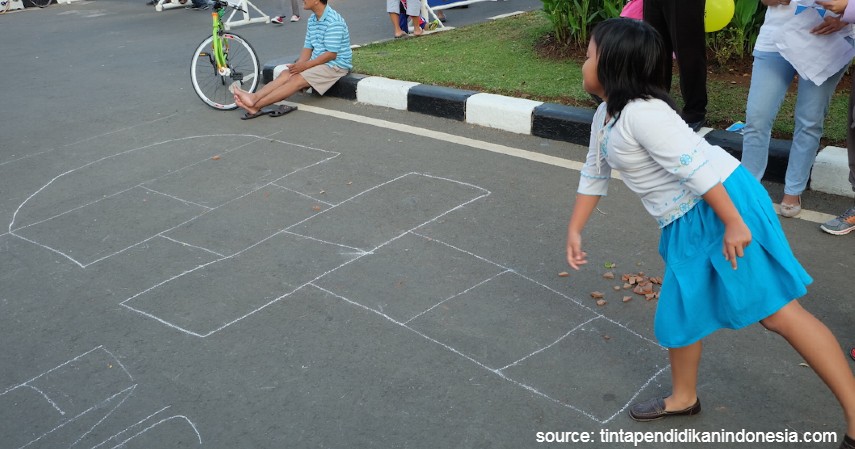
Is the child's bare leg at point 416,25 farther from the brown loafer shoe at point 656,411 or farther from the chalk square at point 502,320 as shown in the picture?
the brown loafer shoe at point 656,411

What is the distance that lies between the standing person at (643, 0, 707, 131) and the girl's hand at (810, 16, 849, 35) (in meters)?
1.34

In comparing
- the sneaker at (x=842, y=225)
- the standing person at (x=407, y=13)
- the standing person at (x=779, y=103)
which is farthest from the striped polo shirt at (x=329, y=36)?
the sneaker at (x=842, y=225)

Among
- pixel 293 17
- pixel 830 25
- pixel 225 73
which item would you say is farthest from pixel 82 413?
pixel 293 17

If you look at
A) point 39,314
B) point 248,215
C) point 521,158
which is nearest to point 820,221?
point 521,158

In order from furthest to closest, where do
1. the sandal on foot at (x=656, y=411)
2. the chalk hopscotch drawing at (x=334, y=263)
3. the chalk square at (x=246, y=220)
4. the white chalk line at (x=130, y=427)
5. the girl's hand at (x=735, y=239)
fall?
1. the chalk square at (x=246, y=220)
2. the chalk hopscotch drawing at (x=334, y=263)
3. the white chalk line at (x=130, y=427)
4. the sandal on foot at (x=656, y=411)
5. the girl's hand at (x=735, y=239)

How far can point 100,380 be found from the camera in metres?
3.28

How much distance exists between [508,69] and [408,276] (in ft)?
13.1

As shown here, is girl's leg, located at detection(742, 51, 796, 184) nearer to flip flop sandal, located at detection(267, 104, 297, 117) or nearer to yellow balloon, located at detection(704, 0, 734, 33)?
yellow balloon, located at detection(704, 0, 734, 33)

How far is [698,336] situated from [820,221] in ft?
7.02

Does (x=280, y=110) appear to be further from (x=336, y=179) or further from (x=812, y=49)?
(x=812, y=49)

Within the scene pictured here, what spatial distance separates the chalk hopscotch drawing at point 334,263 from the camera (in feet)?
10.7

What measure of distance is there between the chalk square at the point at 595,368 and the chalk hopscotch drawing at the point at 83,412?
1.30 m

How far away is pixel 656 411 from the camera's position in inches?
110

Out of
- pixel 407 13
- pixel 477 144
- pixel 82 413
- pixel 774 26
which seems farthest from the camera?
pixel 407 13
